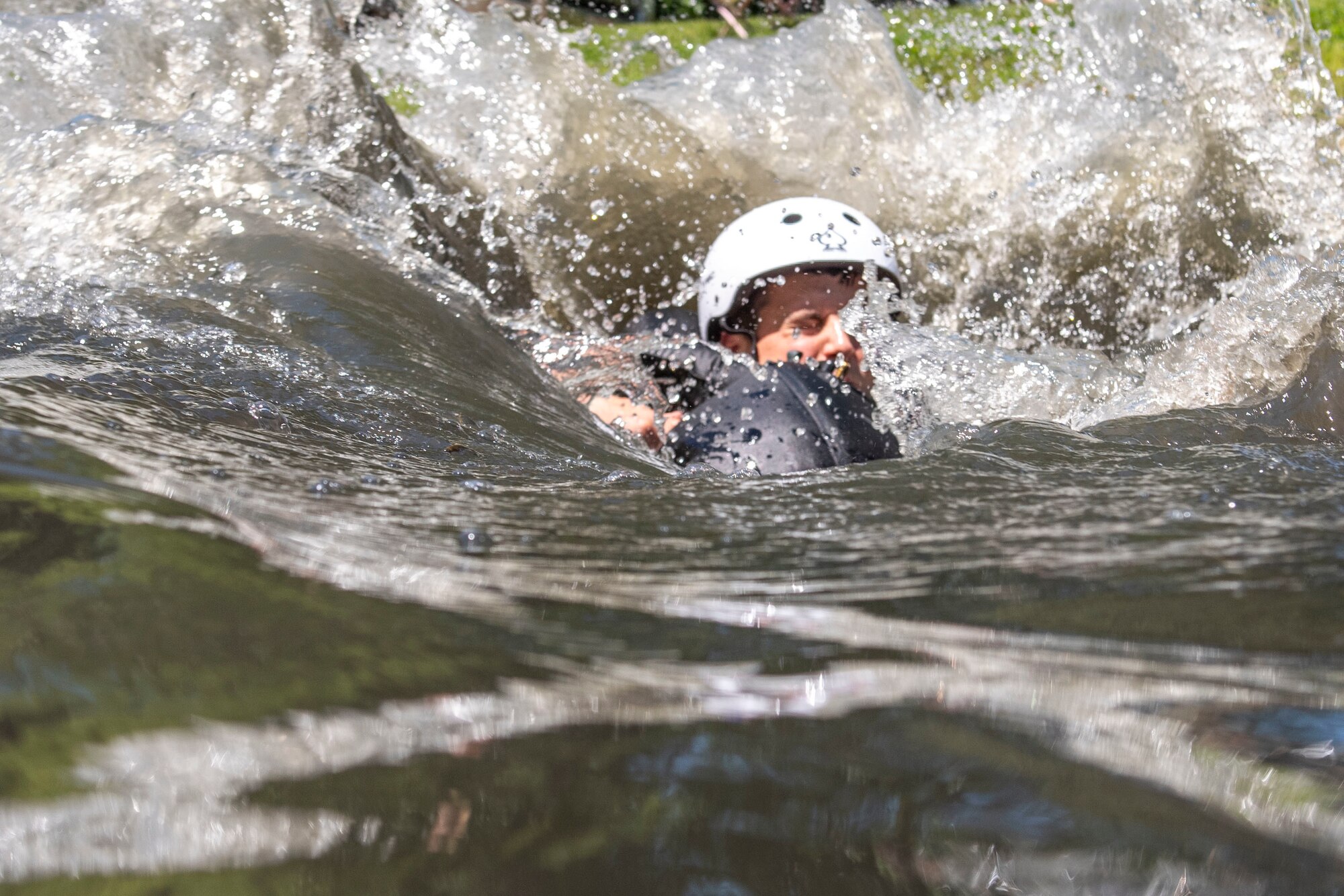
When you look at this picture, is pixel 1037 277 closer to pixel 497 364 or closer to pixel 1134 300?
pixel 1134 300

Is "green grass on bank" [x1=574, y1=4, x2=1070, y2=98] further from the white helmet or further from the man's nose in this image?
the man's nose

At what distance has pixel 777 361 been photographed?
12.3ft

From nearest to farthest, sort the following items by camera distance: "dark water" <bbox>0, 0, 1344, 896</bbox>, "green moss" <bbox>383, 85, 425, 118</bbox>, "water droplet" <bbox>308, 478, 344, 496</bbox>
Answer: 1. "dark water" <bbox>0, 0, 1344, 896</bbox>
2. "water droplet" <bbox>308, 478, 344, 496</bbox>
3. "green moss" <bbox>383, 85, 425, 118</bbox>

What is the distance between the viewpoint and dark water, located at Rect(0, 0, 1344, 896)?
846 mm

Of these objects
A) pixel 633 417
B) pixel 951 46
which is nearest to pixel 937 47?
pixel 951 46

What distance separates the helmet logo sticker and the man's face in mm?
112

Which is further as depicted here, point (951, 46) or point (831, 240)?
point (951, 46)

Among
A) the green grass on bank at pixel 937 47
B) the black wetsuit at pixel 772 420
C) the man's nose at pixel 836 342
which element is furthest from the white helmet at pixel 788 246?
the green grass on bank at pixel 937 47

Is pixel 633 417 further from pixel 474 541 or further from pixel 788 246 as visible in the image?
pixel 474 541

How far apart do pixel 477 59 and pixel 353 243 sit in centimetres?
196

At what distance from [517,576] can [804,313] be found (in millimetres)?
2621

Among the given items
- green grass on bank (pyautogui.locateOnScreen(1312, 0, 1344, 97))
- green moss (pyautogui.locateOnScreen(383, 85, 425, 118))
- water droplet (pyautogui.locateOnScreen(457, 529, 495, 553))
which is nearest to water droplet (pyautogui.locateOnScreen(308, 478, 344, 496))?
water droplet (pyautogui.locateOnScreen(457, 529, 495, 553))

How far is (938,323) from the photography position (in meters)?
5.13

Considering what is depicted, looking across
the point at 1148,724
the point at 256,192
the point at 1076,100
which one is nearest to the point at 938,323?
the point at 1076,100
